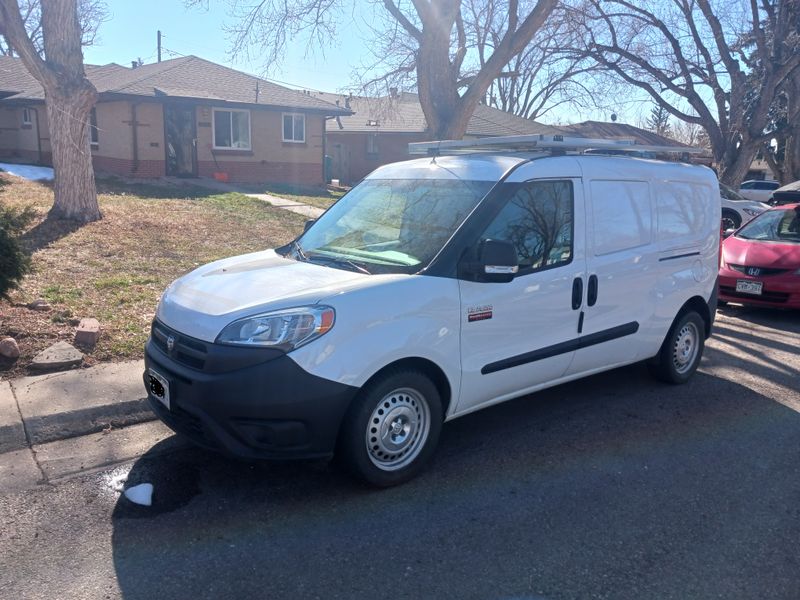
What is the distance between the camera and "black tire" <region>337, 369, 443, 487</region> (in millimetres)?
3809

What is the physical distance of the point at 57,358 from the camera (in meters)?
5.71

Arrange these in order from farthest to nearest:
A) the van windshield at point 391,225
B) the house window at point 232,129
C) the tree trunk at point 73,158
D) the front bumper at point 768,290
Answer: the house window at point 232,129
the tree trunk at point 73,158
the front bumper at point 768,290
the van windshield at point 391,225

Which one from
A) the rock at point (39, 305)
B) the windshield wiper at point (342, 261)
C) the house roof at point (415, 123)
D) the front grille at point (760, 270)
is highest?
the house roof at point (415, 123)

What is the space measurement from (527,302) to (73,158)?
992cm

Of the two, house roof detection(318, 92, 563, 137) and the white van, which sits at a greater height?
house roof detection(318, 92, 563, 137)

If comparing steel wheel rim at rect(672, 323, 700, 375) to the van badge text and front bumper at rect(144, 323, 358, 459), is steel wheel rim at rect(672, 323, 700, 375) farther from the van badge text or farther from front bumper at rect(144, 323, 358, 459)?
front bumper at rect(144, 323, 358, 459)

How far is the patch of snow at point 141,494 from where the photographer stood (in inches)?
154

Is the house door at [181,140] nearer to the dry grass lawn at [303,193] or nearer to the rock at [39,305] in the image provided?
the dry grass lawn at [303,193]

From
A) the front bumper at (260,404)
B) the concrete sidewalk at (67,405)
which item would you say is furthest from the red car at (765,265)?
the concrete sidewalk at (67,405)

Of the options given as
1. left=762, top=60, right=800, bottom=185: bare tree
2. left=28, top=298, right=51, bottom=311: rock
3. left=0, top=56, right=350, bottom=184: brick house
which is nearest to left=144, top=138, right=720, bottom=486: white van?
left=28, top=298, right=51, bottom=311: rock

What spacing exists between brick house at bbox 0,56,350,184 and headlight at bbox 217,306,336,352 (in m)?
19.5

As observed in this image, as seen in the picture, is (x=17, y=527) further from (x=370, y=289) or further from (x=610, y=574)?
(x=610, y=574)

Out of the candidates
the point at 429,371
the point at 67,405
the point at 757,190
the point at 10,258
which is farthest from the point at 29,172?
the point at 757,190

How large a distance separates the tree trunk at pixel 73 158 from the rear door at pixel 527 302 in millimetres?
9322
